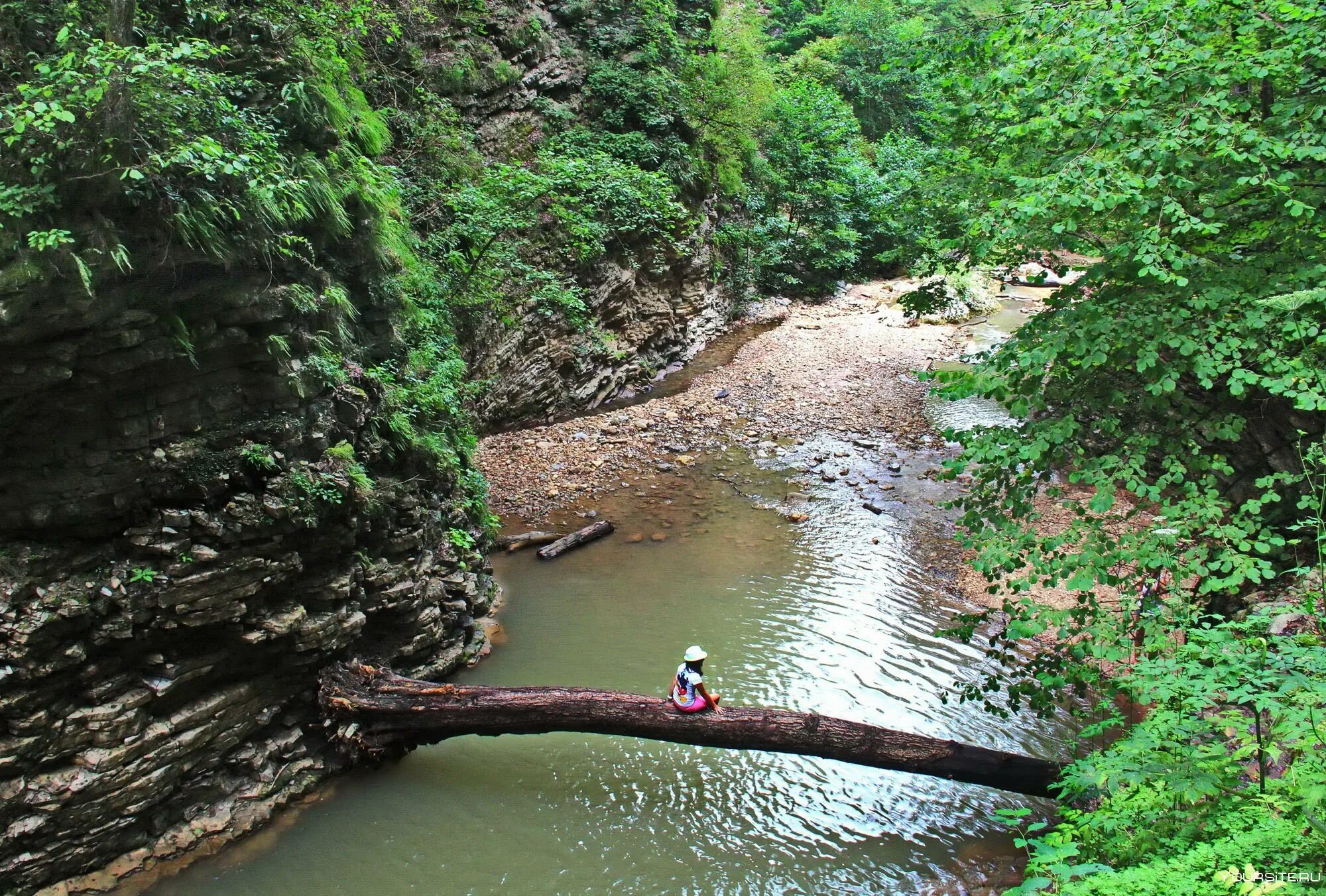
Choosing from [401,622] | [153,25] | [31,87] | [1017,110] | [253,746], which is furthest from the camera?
[401,622]

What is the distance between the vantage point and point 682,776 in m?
7.00

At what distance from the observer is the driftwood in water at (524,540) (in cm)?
1151

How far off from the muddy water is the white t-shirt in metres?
1.08

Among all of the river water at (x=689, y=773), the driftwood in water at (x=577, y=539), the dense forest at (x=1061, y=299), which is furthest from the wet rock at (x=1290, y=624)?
the driftwood in water at (x=577, y=539)

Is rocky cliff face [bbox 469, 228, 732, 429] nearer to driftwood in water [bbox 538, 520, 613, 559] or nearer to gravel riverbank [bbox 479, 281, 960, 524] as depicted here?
gravel riverbank [bbox 479, 281, 960, 524]

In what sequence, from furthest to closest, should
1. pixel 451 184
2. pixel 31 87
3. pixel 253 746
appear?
1. pixel 451 184
2. pixel 253 746
3. pixel 31 87

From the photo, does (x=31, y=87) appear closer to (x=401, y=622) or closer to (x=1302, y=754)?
(x=401, y=622)

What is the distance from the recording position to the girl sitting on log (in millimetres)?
6500

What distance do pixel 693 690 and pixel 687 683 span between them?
82mm

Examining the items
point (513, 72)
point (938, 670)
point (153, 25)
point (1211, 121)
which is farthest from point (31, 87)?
point (513, 72)

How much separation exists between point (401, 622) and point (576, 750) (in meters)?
2.55

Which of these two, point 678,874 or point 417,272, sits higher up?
point 417,272

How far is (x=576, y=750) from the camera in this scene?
739 cm

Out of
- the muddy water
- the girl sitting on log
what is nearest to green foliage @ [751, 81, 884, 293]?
the muddy water
